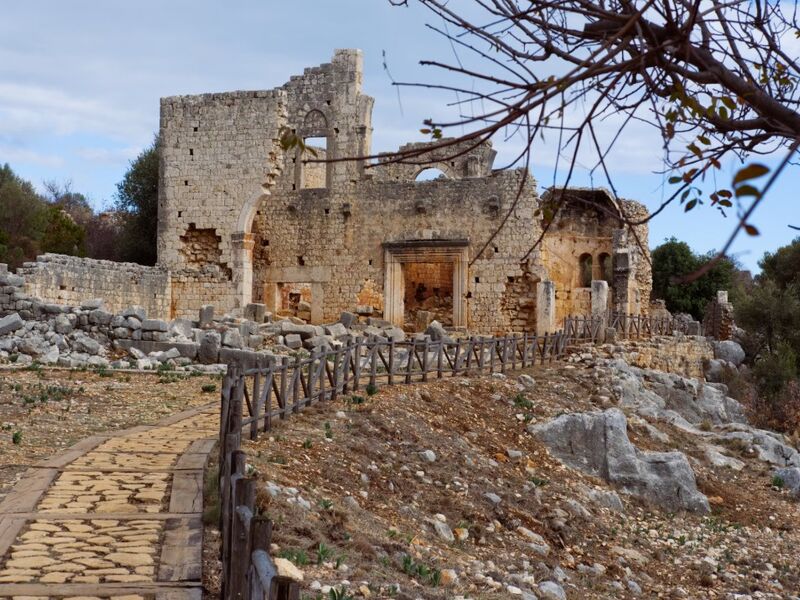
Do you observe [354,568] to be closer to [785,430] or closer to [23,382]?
[23,382]

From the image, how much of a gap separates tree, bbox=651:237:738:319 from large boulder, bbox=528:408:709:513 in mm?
30659

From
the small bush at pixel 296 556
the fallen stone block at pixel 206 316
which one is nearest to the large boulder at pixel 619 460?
the small bush at pixel 296 556

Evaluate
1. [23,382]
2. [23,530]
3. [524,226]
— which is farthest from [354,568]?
[524,226]

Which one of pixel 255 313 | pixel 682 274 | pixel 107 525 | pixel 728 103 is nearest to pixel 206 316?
pixel 255 313

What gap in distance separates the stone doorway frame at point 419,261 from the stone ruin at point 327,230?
1.2 inches

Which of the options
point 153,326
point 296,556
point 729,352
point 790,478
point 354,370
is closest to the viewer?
point 296,556

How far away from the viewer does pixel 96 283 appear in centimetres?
2177

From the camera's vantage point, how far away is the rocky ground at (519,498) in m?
7.41

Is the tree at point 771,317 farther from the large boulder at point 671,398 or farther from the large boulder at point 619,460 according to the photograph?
the large boulder at point 619,460

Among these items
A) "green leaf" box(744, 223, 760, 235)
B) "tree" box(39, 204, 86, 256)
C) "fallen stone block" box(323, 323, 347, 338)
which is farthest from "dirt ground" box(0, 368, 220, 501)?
"tree" box(39, 204, 86, 256)

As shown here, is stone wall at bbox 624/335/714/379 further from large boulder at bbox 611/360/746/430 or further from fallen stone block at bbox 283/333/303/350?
fallen stone block at bbox 283/333/303/350

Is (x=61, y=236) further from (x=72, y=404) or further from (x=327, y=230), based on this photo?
(x=72, y=404)

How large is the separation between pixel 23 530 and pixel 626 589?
18.9 ft

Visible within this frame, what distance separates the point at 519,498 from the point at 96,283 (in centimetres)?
1368
